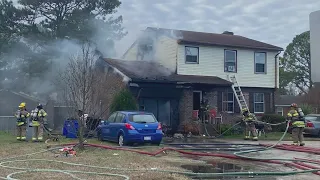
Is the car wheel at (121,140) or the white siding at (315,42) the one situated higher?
the white siding at (315,42)

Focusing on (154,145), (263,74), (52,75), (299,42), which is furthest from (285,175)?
(299,42)

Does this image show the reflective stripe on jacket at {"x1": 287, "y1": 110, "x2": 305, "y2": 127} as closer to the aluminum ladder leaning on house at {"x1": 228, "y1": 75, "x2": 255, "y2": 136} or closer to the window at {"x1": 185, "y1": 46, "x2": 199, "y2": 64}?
the aluminum ladder leaning on house at {"x1": 228, "y1": 75, "x2": 255, "y2": 136}

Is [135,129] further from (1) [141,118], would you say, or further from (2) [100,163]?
(2) [100,163]

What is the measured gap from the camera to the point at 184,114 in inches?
946

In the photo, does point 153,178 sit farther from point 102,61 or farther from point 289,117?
point 102,61

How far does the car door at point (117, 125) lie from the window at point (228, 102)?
11347 millimetres

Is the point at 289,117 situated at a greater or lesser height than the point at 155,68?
lesser

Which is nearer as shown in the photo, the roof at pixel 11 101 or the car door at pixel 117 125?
the car door at pixel 117 125

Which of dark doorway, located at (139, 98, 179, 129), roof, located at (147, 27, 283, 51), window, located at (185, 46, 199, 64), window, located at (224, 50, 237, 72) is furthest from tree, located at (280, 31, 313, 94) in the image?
dark doorway, located at (139, 98, 179, 129)

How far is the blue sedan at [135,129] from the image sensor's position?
49.6ft

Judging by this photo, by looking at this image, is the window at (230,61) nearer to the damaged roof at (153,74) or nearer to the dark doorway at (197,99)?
the damaged roof at (153,74)

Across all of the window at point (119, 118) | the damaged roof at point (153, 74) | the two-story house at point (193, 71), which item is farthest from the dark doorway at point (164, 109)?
the window at point (119, 118)

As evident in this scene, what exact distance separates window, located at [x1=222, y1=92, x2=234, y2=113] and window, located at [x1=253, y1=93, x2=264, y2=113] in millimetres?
2109

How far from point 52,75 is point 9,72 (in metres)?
4.32
